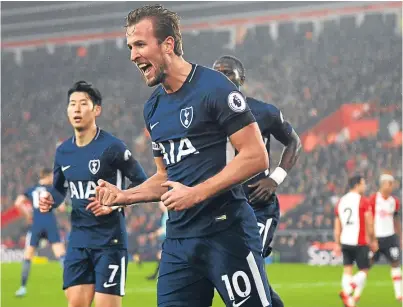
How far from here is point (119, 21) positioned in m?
43.9

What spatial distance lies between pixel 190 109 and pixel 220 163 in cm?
34

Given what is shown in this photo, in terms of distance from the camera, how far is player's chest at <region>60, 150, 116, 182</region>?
7641 mm

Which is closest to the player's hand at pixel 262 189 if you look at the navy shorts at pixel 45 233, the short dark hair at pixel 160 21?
the short dark hair at pixel 160 21

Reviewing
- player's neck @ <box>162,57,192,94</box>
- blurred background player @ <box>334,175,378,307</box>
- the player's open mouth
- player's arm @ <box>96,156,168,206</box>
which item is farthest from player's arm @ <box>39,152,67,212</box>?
blurred background player @ <box>334,175,378,307</box>

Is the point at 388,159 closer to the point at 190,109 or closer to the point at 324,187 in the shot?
the point at 324,187

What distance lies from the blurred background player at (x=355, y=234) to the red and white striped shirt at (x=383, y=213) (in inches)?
33.5

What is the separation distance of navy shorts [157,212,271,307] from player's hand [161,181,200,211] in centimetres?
37

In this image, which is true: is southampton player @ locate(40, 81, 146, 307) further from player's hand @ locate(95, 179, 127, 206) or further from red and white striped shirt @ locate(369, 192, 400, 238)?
red and white striped shirt @ locate(369, 192, 400, 238)

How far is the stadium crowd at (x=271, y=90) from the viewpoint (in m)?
30.7

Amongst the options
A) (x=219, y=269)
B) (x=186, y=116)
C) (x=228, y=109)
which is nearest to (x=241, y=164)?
(x=228, y=109)

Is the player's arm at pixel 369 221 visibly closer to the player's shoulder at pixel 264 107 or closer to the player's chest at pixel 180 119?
the player's shoulder at pixel 264 107

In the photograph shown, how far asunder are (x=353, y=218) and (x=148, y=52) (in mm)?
9728

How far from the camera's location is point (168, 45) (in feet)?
15.3

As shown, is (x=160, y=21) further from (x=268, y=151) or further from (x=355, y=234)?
(x=355, y=234)
